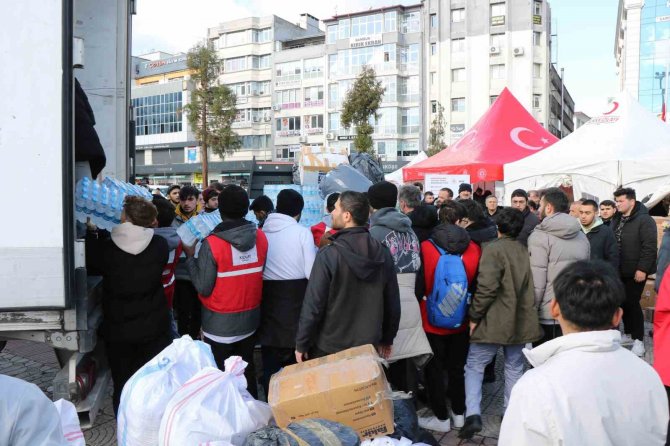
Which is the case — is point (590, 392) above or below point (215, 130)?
below

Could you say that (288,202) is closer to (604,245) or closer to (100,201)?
(100,201)

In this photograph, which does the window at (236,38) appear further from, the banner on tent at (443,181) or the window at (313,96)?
the banner on tent at (443,181)

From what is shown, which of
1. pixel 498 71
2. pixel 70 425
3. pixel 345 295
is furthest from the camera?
pixel 498 71

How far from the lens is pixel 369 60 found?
54.9 metres

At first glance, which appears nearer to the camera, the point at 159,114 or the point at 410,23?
the point at 410,23

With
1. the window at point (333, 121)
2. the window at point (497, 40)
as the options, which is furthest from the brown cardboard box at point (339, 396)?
the window at point (333, 121)

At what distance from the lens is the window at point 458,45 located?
53.0 m

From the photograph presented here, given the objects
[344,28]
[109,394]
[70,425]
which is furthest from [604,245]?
[344,28]

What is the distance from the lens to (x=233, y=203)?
13.5ft

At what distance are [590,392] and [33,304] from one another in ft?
9.10

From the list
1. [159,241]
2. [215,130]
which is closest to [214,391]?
[159,241]

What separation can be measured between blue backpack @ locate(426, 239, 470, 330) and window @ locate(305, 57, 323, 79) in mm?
56220

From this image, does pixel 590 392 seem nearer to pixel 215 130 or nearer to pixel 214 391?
pixel 214 391

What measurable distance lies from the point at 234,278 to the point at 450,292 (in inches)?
64.9
